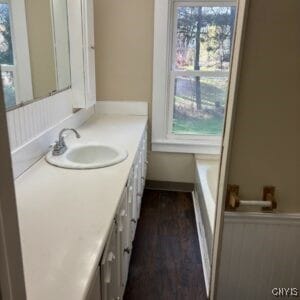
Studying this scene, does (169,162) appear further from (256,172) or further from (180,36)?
(256,172)

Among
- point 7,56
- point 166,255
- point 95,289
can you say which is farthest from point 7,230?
point 166,255

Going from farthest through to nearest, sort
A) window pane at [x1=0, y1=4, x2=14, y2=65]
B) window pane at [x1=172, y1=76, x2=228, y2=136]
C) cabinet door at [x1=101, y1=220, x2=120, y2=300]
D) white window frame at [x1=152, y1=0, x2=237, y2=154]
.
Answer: window pane at [x1=172, y1=76, x2=228, y2=136], white window frame at [x1=152, y1=0, x2=237, y2=154], window pane at [x1=0, y1=4, x2=14, y2=65], cabinet door at [x1=101, y1=220, x2=120, y2=300]

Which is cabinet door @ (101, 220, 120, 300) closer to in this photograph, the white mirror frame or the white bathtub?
the white bathtub

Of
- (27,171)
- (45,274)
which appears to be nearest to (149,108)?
(27,171)

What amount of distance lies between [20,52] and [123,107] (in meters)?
1.65

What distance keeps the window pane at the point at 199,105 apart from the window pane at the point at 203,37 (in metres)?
0.14

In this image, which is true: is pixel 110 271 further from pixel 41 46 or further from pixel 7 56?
pixel 41 46

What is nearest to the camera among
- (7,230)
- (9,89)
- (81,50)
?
(7,230)

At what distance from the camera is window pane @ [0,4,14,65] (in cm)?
149

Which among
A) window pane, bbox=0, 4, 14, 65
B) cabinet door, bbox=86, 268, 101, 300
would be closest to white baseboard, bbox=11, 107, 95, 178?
window pane, bbox=0, 4, 14, 65

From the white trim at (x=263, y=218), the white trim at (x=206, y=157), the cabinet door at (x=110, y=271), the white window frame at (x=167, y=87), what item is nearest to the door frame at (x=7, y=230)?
the cabinet door at (x=110, y=271)

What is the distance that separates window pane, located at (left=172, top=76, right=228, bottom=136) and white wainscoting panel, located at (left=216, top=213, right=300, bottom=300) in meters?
1.83

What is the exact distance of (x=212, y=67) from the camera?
122 inches

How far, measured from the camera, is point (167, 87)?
10.4 ft
